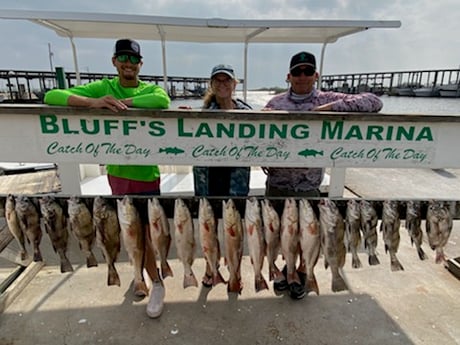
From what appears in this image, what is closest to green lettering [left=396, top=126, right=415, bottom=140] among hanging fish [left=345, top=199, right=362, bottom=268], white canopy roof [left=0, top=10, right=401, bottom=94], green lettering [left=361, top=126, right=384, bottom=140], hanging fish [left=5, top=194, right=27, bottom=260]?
green lettering [left=361, top=126, right=384, bottom=140]

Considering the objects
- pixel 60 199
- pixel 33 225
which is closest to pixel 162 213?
pixel 60 199

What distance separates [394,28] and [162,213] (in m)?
3.62

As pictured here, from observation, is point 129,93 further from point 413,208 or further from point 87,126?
point 413,208

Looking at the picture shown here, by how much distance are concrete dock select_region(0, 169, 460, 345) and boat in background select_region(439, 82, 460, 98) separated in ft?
193

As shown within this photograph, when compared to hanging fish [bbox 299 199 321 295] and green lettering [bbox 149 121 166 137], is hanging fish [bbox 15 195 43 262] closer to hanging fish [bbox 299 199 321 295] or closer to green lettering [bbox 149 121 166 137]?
green lettering [bbox 149 121 166 137]

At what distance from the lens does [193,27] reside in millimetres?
3945

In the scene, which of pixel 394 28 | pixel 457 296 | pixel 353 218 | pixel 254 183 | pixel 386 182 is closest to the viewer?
pixel 353 218

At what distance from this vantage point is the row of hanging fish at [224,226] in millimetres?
1794

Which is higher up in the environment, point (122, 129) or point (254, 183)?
point (122, 129)

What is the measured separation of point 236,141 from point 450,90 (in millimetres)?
63167

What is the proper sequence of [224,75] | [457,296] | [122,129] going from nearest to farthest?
[122,129] < [224,75] < [457,296]

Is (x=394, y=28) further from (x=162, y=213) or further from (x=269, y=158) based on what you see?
(x=162, y=213)

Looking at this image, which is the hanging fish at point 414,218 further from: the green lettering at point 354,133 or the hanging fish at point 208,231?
the hanging fish at point 208,231

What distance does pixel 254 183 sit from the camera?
4.49 m
